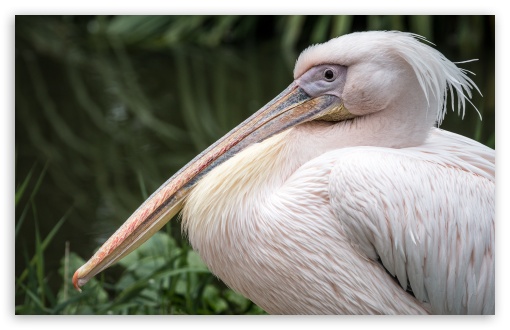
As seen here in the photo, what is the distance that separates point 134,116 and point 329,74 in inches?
100

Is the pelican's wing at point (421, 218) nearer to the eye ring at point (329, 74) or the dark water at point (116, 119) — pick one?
the eye ring at point (329, 74)

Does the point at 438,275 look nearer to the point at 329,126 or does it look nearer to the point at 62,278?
the point at 329,126

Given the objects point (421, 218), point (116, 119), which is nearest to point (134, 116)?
point (116, 119)

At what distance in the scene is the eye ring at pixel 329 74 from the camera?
287 cm

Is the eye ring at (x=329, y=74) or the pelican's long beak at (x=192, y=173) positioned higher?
the eye ring at (x=329, y=74)

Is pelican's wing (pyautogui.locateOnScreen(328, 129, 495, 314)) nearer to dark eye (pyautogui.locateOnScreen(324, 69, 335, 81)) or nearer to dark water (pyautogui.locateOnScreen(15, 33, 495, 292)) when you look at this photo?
dark eye (pyautogui.locateOnScreen(324, 69, 335, 81))

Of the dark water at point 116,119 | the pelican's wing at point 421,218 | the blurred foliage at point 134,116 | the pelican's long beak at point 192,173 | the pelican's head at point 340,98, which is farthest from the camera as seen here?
the dark water at point 116,119

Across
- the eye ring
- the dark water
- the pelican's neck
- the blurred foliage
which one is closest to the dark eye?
the eye ring

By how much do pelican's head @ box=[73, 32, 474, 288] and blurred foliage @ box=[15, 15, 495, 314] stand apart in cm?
39

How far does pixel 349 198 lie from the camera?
2.68 metres

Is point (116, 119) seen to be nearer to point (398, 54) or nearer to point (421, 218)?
point (398, 54)

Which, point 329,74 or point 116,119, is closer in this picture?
point 329,74

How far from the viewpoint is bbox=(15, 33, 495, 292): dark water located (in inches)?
157

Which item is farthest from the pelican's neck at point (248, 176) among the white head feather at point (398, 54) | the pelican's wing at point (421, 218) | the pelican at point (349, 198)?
the white head feather at point (398, 54)
